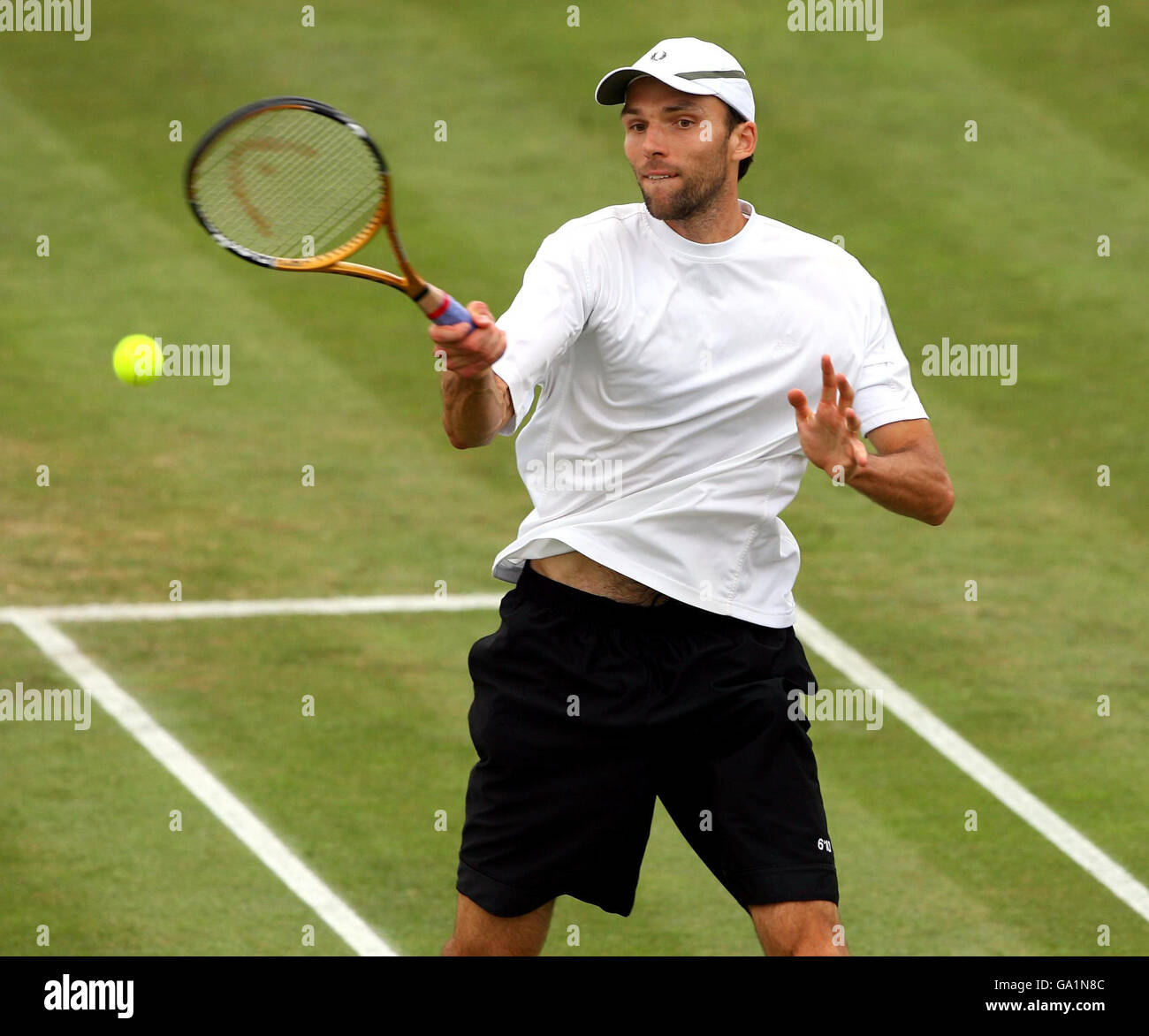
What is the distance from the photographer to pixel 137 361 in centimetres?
1019

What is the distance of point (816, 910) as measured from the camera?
17.8ft

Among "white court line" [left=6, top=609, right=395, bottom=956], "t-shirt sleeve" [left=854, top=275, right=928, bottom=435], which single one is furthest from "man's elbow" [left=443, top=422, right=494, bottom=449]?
"white court line" [left=6, top=609, right=395, bottom=956]

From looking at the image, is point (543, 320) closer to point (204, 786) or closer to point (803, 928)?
point (803, 928)

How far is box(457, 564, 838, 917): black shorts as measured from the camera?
18.1 feet

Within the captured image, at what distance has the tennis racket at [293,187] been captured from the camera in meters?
5.32

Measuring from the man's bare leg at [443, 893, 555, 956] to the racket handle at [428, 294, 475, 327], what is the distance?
1.63 metres

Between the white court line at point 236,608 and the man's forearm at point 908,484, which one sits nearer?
the man's forearm at point 908,484

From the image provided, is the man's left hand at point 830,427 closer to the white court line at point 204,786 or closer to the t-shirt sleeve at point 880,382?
the t-shirt sleeve at point 880,382

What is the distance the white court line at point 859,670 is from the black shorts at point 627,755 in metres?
2.20

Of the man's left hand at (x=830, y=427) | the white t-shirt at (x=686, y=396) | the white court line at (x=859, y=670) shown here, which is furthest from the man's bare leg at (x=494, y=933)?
the white court line at (x=859, y=670)

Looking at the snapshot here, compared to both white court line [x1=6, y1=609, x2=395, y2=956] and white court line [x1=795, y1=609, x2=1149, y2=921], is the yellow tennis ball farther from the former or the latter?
white court line [x1=795, y1=609, x2=1149, y2=921]

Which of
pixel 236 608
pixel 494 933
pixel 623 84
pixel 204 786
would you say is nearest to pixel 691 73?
pixel 623 84

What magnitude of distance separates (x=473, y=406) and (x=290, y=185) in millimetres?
1025
